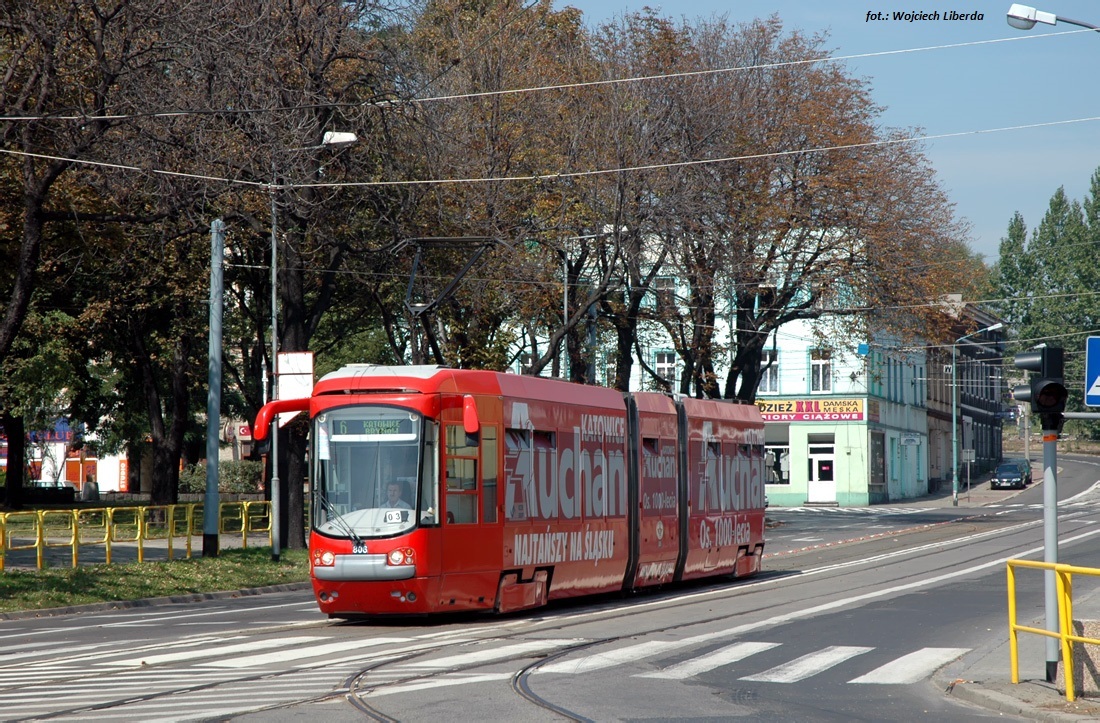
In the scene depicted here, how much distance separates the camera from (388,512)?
1689cm

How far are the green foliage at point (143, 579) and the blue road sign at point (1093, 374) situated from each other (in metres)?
16.7

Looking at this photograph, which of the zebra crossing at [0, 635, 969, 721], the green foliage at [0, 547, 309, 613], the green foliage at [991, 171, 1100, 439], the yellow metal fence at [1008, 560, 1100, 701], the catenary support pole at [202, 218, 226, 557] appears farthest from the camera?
the green foliage at [991, 171, 1100, 439]

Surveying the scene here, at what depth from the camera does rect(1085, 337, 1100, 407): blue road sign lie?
480 inches

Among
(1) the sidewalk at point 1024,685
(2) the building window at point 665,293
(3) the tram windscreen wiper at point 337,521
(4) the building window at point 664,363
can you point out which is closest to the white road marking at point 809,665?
(1) the sidewalk at point 1024,685

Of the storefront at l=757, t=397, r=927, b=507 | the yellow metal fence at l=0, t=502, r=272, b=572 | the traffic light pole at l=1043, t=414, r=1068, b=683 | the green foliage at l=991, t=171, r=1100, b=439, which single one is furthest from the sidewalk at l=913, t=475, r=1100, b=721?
the green foliage at l=991, t=171, r=1100, b=439

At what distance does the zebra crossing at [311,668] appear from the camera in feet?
34.6

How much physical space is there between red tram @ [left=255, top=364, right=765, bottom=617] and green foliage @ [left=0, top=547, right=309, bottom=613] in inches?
279

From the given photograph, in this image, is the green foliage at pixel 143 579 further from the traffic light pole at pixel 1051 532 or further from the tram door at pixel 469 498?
the traffic light pole at pixel 1051 532

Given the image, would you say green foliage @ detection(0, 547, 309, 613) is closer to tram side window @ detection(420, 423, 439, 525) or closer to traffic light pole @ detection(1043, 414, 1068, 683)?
tram side window @ detection(420, 423, 439, 525)

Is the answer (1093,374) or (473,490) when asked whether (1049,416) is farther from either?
(473,490)

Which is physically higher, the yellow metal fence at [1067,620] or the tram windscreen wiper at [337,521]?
the tram windscreen wiper at [337,521]

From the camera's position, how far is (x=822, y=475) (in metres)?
75.5

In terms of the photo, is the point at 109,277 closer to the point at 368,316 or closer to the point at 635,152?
the point at 368,316

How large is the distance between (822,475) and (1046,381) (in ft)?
212
